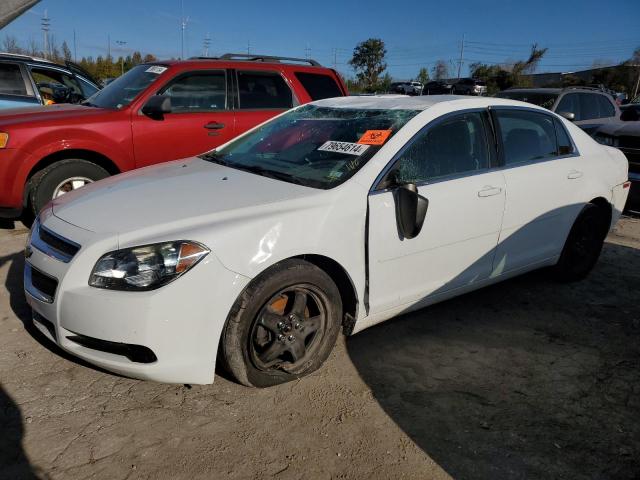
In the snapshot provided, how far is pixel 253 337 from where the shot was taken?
106 inches

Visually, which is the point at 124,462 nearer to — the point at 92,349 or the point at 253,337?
the point at 92,349

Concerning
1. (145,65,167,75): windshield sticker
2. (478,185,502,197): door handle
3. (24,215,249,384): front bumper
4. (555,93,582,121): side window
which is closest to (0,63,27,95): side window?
(145,65,167,75): windshield sticker

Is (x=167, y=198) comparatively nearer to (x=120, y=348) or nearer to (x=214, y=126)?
(x=120, y=348)

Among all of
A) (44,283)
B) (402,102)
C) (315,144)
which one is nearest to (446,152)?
(402,102)

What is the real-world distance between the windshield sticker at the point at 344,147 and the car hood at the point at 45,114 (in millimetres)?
2909

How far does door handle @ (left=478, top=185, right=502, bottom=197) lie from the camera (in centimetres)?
344

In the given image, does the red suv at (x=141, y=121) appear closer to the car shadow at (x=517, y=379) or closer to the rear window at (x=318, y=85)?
the rear window at (x=318, y=85)

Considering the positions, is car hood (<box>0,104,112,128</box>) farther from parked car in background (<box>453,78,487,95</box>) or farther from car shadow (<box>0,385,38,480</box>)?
parked car in background (<box>453,78,487,95</box>)

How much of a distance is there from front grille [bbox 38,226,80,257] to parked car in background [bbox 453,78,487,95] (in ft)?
91.5

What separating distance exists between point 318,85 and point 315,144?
10.7 feet

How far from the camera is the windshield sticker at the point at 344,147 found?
10.3ft

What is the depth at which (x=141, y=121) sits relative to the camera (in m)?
5.23

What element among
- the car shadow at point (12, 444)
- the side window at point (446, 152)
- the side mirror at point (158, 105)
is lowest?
the car shadow at point (12, 444)

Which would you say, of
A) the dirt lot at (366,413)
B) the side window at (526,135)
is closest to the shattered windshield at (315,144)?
the side window at (526,135)
